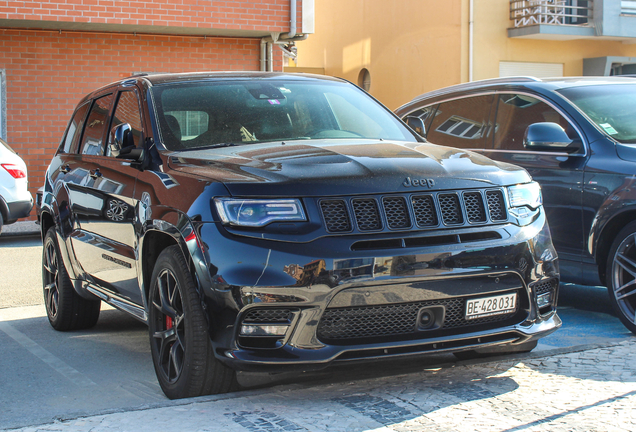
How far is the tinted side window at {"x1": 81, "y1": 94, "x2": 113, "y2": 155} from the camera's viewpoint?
5.92 metres

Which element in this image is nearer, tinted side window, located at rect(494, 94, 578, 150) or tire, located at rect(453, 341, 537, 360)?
tire, located at rect(453, 341, 537, 360)

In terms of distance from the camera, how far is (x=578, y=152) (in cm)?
621

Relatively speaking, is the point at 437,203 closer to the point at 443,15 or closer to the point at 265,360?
the point at 265,360

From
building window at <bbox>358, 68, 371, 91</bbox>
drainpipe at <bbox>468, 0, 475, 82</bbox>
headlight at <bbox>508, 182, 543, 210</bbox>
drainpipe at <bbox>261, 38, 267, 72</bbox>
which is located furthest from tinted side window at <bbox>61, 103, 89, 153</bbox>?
building window at <bbox>358, 68, 371, 91</bbox>

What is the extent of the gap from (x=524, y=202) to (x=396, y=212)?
2.71 feet

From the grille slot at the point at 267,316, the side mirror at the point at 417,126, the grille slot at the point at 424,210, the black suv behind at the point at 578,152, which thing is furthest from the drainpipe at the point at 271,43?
the grille slot at the point at 267,316

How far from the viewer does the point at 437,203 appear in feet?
13.2

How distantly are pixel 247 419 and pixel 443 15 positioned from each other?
20.2 m

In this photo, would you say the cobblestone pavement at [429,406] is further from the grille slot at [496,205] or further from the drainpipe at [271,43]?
the drainpipe at [271,43]

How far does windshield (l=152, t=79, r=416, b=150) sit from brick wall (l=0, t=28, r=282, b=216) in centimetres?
1109

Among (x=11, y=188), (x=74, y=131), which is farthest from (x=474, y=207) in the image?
(x=11, y=188)

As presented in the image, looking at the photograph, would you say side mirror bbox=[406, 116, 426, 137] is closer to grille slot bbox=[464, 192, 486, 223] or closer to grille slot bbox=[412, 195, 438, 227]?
grille slot bbox=[464, 192, 486, 223]

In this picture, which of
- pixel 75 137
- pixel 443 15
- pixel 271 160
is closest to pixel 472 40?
pixel 443 15

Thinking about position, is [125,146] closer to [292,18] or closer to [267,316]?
[267,316]
